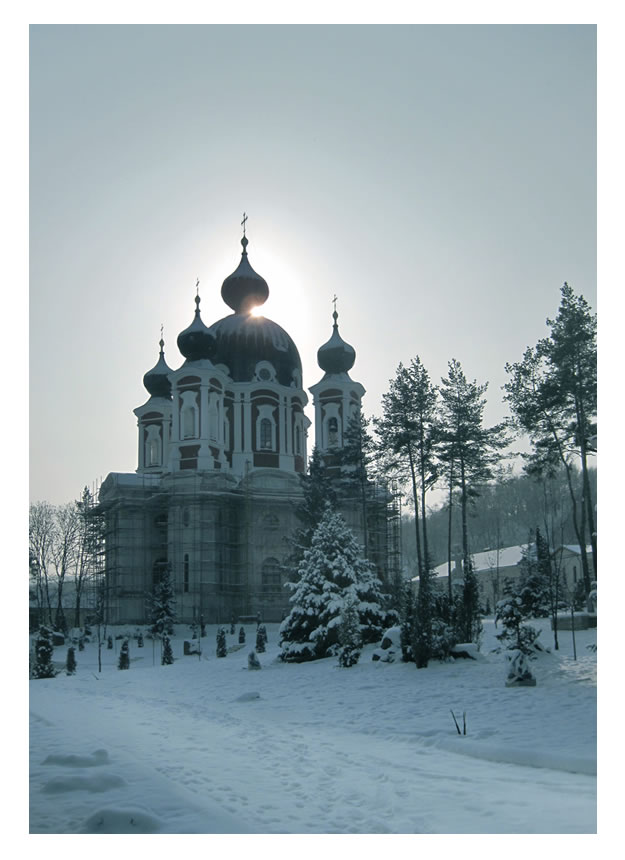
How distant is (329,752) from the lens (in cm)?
1117

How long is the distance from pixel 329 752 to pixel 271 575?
32.0 m

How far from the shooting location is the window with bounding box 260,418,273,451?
4697 centimetres

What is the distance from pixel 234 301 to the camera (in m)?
50.6

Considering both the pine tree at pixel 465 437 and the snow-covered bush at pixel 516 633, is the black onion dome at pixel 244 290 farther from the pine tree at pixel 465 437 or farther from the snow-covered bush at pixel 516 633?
the snow-covered bush at pixel 516 633

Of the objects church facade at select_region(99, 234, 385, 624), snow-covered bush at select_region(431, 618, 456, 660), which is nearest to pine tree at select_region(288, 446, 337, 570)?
church facade at select_region(99, 234, 385, 624)

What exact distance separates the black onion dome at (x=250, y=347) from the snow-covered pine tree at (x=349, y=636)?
87.5 feet

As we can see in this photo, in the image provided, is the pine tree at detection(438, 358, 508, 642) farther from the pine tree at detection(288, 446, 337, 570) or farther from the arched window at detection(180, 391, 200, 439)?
the arched window at detection(180, 391, 200, 439)

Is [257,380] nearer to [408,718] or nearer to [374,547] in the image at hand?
[374,547]

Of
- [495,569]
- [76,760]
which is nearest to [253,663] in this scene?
[76,760]

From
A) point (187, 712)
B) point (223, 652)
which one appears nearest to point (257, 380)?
point (223, 652)

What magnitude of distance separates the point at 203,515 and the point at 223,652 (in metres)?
14.6

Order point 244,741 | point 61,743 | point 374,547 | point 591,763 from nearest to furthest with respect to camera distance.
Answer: point 591,763 < point 61,743 < point 244,741 < point 374,547

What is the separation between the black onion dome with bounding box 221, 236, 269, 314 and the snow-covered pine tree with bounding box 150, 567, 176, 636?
18.5 meters

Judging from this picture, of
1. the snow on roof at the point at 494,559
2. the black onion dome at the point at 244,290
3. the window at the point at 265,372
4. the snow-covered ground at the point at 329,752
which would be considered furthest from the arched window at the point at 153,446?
the snow-covered ground at the point at 329,752
